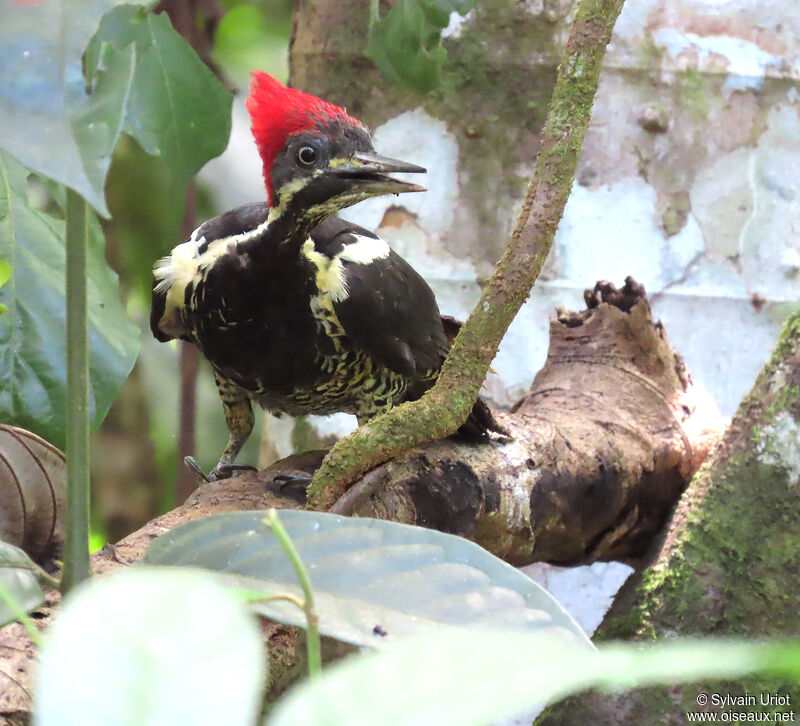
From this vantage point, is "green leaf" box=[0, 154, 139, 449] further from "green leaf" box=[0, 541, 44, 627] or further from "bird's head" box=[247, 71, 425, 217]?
"green leaf" box=[0, 541, 44, 627]

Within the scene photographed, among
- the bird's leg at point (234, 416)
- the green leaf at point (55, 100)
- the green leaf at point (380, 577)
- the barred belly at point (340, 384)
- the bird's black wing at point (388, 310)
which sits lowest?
the bird's leg at point (234, 416)

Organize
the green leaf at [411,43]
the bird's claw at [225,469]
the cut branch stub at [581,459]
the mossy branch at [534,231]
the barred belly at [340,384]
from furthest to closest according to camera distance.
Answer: the bird's claw at [225,469]
the barred belly at [340,384]
the green leaf at [411,43]
the cut branch stub at [581,459]
the mossy branch at [534,231]

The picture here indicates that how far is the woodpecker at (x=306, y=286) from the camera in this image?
4.88ft

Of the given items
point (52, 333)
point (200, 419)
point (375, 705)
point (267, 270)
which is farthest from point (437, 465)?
point (200, 419)

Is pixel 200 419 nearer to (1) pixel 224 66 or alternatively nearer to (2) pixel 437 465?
(1) pixel 224 66

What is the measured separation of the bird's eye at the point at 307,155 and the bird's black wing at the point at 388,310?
0.70ft

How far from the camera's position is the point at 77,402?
54 centimetres

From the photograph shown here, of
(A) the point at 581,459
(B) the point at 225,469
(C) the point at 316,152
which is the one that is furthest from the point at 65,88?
(B) the point at 225,469

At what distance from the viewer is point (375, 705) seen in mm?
239

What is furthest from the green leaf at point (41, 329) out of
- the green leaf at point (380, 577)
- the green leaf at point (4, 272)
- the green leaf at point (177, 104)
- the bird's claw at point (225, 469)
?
the green leaf at point (380, 577)

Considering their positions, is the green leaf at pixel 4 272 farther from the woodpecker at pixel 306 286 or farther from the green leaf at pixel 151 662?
the green leaf at pixel 151 662

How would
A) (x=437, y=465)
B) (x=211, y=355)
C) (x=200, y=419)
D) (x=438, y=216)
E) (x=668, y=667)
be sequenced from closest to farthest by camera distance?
1. (x=668, y=667)
2. (x=437, y=465)
3. (x=211, y=355)
4. (x=438, y=216)
5. (x=200, y=419)

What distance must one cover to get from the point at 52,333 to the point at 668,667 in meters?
1.10

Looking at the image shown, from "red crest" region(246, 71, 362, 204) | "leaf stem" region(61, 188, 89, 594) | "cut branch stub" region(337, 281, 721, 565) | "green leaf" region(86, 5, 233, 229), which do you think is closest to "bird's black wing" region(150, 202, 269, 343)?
"red crest" region(246, 71, 362, 204)
